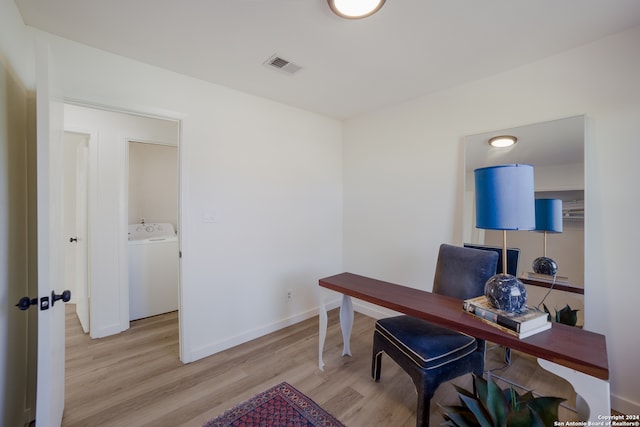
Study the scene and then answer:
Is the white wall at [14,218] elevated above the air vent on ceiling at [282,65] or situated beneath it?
situated beneath

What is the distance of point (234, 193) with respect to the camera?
267 centimetres

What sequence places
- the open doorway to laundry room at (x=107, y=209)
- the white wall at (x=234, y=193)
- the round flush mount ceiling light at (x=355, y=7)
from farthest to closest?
1. the open doorway to laundry room at (x=107, y=209)
2. the white wall at (x=234, y=193)
3. the round flush mount ceiling light at (x=355, y=7)

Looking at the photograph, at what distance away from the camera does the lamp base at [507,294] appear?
1.38 m

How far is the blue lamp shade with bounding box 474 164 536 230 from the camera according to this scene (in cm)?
135

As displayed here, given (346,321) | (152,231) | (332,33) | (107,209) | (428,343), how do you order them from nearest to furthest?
(428,343)
(332,33)
(346,321)
(107,209)
(152,231)

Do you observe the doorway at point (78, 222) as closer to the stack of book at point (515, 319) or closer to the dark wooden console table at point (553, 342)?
the dark wooden console table at point (553, 342)

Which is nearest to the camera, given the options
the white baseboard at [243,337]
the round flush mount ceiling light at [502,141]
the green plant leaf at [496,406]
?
the green plant leaf at [496,406]

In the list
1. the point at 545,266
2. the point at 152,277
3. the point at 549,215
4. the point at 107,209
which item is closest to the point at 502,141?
the point at 549,215

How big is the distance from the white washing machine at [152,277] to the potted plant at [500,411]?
10.9ft

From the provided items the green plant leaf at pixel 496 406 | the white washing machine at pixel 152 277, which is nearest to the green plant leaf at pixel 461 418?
the green plant leaf at pixel 496 406

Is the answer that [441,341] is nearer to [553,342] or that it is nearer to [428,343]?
[428,343]

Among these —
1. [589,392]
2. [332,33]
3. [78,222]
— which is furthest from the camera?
[78,222]

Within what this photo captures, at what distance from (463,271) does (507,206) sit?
77cm

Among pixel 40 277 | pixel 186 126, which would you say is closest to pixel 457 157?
pixel 186 126
